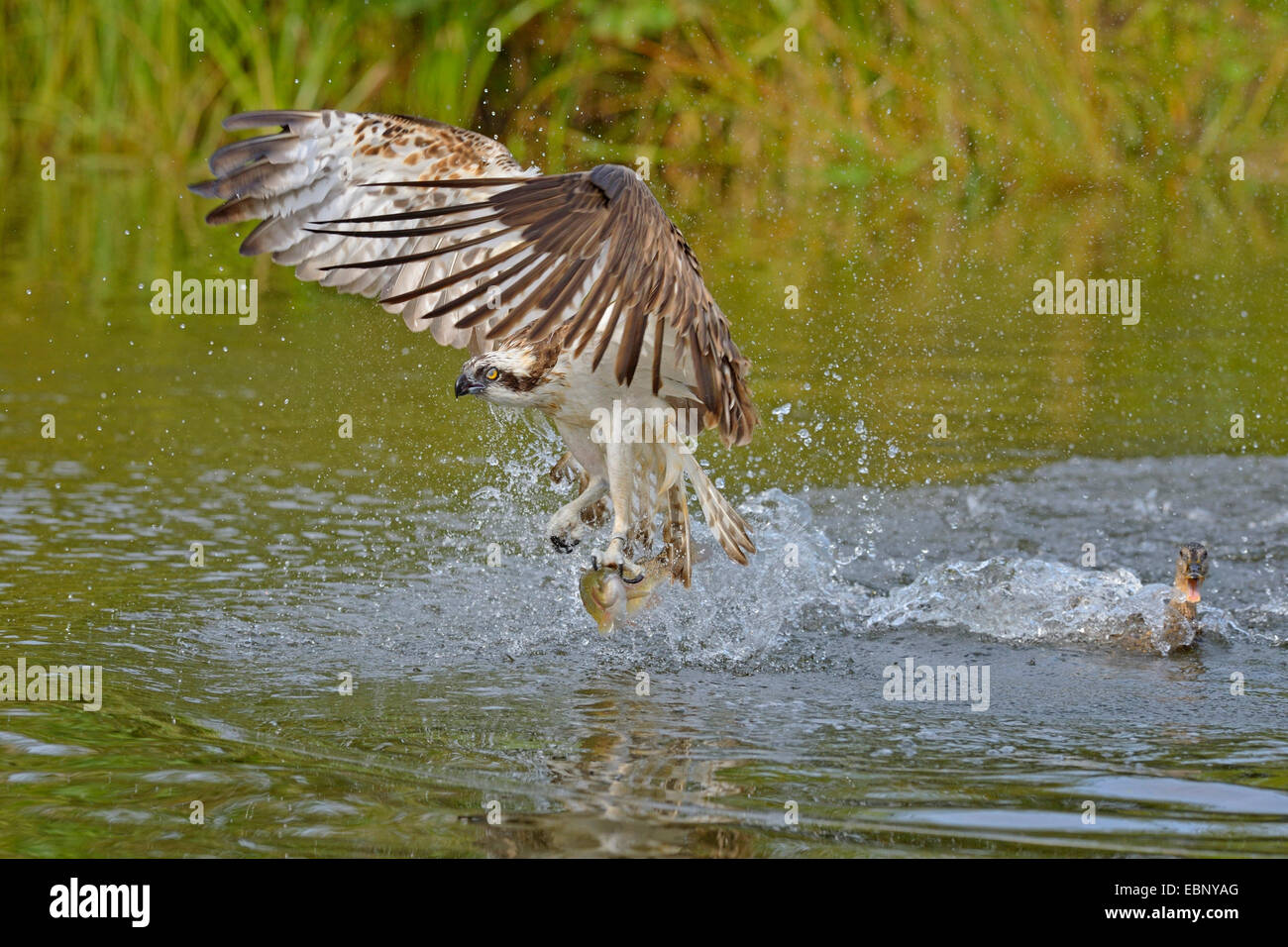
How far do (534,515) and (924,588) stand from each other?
5.93 ft

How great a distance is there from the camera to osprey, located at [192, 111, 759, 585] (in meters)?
4.92

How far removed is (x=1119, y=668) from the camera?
18.8 ft

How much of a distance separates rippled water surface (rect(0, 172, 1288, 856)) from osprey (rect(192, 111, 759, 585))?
20.4 inches

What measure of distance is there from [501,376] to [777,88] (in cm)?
1008

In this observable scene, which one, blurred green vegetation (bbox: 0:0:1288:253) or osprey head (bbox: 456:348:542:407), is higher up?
blurred green vegetation (bbox: 0:0:1288:253)

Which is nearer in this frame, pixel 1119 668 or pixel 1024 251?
pixel 1119 668

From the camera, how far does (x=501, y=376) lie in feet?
18.6

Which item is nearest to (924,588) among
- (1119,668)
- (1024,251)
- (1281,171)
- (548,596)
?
(1119,668)

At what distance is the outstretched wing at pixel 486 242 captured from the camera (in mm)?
4863
